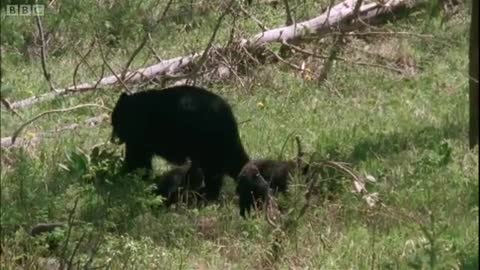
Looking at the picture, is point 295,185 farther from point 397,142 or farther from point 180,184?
point 397,142

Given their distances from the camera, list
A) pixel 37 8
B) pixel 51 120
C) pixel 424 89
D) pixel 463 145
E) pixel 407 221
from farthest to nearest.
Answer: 1. pixel 424 89
2. pixel 51 120
3. pixel 463 145
4. pixel 407 221
5. pixel 37 8

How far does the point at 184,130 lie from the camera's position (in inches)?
354

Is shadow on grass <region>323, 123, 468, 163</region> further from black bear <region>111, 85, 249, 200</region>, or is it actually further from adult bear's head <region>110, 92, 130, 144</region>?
adult bear's head <region>110, 92, 130, 144</region>

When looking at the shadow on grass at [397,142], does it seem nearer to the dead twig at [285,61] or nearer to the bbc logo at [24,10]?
the dead twig at [285,61]

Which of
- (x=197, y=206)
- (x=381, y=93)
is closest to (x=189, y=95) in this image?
(x=197, y=206)

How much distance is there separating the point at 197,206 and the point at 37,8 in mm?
2325

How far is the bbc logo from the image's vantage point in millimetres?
5842

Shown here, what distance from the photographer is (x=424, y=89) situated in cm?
1155

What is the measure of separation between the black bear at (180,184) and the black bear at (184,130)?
83mm

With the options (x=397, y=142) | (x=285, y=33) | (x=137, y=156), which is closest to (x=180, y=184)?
(x=137, y=156)

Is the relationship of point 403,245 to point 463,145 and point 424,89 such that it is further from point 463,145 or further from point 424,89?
point 424,89

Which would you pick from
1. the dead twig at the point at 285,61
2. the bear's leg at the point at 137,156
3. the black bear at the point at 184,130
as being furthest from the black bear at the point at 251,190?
the dead twig at the point at 285,61

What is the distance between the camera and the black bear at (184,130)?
8930mm

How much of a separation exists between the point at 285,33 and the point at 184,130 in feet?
12.1
